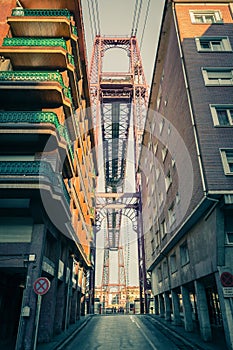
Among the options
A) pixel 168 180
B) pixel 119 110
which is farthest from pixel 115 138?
pixel 168 180

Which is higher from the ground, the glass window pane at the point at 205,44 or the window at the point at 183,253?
the glass window pane at the point at 205,44

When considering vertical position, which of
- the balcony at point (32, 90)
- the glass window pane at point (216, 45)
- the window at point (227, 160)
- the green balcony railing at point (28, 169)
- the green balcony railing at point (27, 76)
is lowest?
the green balcony railing at point (28, 169)

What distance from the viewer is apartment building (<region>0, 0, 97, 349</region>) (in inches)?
461

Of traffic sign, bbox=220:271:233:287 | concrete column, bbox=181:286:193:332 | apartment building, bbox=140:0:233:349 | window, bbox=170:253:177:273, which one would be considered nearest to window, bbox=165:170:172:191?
apartment building, bbox=140:0:233:349

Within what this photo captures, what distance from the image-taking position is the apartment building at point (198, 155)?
1217 cm

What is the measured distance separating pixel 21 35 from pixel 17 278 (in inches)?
609

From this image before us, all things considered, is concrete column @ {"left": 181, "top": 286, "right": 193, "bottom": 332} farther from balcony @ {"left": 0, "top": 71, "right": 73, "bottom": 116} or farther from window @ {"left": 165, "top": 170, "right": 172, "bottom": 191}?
balcony @ {"left": 0, "top": 71, "right": 73, "bottom": 116}

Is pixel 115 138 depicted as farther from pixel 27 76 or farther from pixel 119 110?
pixel 27 76

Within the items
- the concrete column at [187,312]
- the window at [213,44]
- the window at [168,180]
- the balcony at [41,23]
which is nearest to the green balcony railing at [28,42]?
the balcony at [41,23]

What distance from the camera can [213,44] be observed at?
1692 centimetres

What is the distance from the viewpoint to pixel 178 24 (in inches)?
690

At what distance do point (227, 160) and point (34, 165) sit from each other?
9.47m

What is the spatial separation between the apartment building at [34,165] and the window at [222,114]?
8.18 metres

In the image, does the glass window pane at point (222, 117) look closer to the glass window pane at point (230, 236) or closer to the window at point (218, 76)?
the window at point (218, 76)
